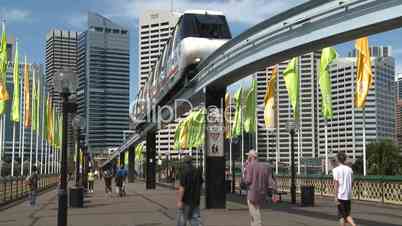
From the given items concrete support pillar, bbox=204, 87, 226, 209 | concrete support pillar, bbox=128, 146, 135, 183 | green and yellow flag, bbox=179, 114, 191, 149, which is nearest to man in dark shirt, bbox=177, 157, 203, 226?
concrete support pillar, bbox=204, 87, 226, 209

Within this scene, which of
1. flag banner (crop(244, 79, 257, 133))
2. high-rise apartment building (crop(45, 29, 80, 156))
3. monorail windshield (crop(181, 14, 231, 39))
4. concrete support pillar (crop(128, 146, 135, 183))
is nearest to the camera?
monorail windshield (crop(181, 14, 231, 39))

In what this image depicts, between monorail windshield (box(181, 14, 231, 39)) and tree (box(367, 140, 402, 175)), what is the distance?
2750cm

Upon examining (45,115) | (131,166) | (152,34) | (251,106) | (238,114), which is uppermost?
(152,34)

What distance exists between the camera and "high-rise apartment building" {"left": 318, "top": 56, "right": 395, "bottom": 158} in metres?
47.3

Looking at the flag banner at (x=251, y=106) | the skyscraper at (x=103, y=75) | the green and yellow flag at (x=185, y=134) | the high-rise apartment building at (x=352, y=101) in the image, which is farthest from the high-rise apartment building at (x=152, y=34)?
the flag banner at (x=251, y=106)

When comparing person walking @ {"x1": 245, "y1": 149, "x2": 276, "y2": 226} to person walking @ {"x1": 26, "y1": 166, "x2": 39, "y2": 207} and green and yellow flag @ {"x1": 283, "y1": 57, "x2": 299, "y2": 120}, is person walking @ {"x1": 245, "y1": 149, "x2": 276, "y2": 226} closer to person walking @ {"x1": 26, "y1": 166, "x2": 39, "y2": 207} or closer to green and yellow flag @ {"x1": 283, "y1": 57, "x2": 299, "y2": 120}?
person walking @ {"x1": 26, "y1": 166, "x2": 39, "y2": 207}

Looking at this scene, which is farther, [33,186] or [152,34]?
[152,34]

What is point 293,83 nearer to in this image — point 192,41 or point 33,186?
point 192,41

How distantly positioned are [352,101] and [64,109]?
3442cm

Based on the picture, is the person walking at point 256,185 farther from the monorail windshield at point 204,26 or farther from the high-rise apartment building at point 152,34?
the high-rise apartment building at point 152,34

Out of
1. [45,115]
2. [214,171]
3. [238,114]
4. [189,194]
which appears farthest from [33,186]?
[45,115]

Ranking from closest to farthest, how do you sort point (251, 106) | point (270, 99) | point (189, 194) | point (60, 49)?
point (189, 194) → point (270, 99) → point (251, 106) → point (60, 49)

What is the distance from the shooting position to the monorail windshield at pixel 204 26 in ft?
81.2

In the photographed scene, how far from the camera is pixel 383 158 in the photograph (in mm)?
50219
